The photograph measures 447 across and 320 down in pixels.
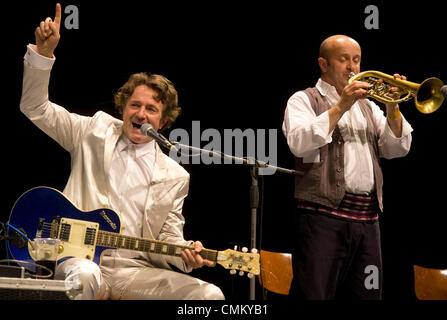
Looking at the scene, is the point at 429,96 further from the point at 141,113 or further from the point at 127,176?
the point at 127,176

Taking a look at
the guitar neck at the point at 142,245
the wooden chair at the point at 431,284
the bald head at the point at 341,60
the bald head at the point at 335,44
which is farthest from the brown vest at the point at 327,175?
the wooden chair at the point at 431,284

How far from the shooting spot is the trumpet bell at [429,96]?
2.77 meters

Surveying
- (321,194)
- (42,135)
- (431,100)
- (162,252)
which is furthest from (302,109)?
(42,135)

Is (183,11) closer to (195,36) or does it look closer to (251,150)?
(195,36)

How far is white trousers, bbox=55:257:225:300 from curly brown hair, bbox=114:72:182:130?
35.9 inches

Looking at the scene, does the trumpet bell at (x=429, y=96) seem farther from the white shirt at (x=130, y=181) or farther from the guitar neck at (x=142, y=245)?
the white shirt at (x=130, y=181)

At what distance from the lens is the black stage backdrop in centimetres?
323

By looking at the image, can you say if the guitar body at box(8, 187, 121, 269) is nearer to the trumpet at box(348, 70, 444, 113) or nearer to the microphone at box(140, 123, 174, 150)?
the microphone at box(140, 123, 174, 150)

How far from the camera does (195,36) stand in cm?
350

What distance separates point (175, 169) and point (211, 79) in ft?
3.27

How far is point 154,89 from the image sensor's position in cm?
287

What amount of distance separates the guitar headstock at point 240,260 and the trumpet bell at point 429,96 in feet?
3.96

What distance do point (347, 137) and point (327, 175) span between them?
0.25 m

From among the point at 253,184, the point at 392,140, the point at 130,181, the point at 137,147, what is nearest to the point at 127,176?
the point at 130,181
